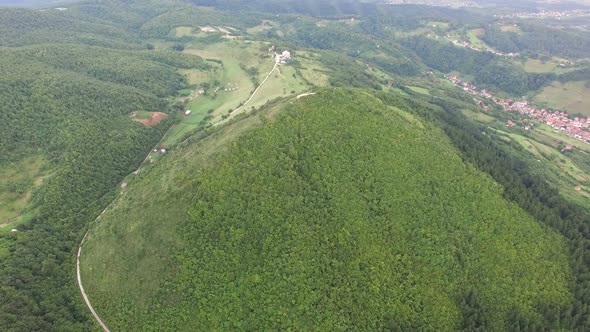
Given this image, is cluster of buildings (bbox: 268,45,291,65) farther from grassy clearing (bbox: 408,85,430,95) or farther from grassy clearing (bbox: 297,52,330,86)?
grassy clearing (bbox: 408,85,430,95)

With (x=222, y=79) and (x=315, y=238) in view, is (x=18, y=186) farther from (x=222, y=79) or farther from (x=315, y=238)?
(x=222, y=79)

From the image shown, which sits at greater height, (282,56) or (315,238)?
(282,56)

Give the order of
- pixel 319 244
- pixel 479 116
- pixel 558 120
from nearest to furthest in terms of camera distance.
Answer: pixel 319 244
pixel 479 116
pixel 558 120

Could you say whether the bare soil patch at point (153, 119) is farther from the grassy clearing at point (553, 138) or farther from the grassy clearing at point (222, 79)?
the grassy clearing at point (553, 138)

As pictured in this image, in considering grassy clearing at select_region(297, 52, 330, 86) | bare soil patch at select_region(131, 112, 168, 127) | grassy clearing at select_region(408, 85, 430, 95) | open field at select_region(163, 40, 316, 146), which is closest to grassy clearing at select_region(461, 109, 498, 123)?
grassy clearing at select_region(408, 85, 430, 95)

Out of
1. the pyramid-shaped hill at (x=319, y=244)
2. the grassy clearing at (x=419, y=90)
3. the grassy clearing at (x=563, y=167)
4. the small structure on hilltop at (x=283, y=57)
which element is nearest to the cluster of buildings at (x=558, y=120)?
the grassy clearing at (x=563, y=167)

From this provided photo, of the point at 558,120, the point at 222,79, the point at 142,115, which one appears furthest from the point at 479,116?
the point at 142,115

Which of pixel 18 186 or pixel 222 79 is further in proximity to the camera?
pixel 222 79
